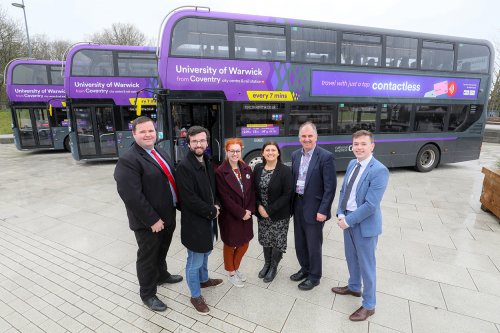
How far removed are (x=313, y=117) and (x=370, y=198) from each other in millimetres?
5279

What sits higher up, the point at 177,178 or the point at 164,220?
the point at 177,178

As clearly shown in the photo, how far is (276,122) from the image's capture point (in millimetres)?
7145

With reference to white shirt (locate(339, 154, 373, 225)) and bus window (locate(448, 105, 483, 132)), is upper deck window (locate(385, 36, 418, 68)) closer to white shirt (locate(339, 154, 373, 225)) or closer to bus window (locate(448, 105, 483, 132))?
bus window (locate(448, 105, 483, 132))

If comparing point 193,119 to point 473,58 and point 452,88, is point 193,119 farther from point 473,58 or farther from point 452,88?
point 473,58

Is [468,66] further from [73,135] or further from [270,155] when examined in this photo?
[73,135]

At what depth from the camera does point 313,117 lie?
7.42m

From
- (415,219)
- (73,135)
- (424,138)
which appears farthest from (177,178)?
(73,135)

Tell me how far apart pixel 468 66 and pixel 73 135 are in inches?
513

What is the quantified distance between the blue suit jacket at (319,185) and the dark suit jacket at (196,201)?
98 cm

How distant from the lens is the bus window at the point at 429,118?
27.1 ft

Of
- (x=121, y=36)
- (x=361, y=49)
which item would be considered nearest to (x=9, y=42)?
(x=121, y=36)

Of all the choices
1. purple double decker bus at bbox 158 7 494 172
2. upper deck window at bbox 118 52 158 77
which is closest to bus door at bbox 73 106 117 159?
upper deck window at bbox 118 52 158 77

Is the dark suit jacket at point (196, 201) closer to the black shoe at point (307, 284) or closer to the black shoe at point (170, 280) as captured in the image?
the black shoe at point (170, 280)

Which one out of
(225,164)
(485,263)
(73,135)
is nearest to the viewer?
(225,164)
